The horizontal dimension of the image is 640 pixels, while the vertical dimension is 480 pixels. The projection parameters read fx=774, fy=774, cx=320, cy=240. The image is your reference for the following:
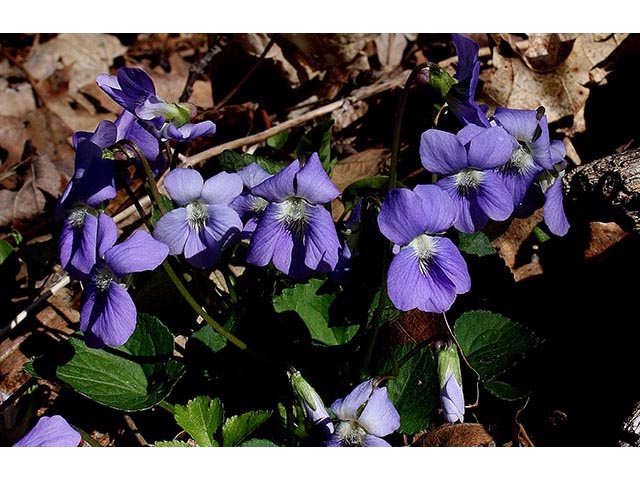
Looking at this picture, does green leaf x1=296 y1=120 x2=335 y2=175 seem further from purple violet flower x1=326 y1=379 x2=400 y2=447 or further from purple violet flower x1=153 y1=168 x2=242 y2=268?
purple violet flower x1=326 y1=379 x2=400 y2=447

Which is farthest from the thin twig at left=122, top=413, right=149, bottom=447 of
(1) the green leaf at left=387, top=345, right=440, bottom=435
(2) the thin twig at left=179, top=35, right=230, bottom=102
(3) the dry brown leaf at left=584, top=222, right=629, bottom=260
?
(2) the thin twig at left=179, top=35, right=230, bottom=102

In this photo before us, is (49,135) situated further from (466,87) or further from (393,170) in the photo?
(466,87)

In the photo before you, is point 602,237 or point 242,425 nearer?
point 242,425

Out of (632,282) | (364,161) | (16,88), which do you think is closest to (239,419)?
(632,282)

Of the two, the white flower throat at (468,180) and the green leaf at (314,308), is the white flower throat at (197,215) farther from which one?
the white flower throat at (468,180)

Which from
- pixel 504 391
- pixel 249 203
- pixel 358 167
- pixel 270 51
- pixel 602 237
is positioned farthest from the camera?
pixel 270 51

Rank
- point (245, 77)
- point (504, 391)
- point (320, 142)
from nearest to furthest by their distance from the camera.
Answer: point (504, 391) < point (320, 142) < point (245, 77)

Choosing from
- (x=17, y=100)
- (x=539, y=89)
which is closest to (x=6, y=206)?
(x=17, y=100)
